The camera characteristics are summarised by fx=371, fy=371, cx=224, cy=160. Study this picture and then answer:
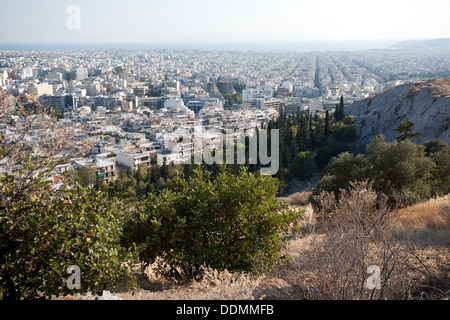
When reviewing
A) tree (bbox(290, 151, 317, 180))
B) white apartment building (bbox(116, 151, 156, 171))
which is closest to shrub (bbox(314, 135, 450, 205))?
tree (bbox(290, 151, 317, 180))

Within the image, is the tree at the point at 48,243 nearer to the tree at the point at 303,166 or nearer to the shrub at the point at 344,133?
the tree at the point at 303,166

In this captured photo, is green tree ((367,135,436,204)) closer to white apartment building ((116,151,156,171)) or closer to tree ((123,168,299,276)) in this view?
tree ((123,168,299,276))

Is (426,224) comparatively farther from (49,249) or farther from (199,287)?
(49,249)

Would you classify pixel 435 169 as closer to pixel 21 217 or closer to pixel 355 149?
pixel 21 217

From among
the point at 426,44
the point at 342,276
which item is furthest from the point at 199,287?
the point at 426,44
